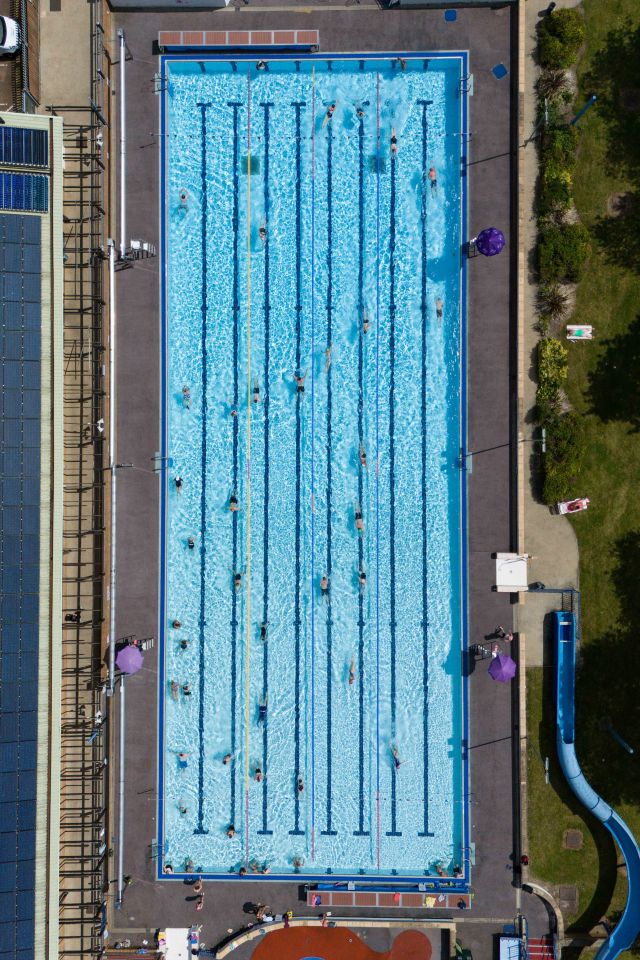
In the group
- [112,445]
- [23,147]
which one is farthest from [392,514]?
[23,147]

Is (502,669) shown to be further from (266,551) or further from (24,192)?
(24,192)

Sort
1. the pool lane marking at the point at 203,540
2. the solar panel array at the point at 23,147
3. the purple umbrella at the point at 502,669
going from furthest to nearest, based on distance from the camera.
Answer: the pool lane marking at the point at 203,540 < the purple umbrella at the point at 502,669 < the solar panel array at the point at 23,147

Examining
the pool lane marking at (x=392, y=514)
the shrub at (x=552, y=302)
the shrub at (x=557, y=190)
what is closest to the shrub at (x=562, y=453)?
the shrub at (x=552, y=302)

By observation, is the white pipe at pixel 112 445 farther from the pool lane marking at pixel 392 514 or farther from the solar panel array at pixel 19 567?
the pool lane marking at pixel 392 514

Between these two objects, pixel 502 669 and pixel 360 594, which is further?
pixel 360 594

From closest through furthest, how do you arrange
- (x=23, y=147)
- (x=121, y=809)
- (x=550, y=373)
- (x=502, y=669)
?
(x=23, y=147), (x=502, y=669), (x=550, y=373), (x=121, y=809)

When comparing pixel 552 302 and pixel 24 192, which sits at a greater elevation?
pixel 24 192

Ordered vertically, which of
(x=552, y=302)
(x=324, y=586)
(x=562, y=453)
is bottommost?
(x=324, y=586)
